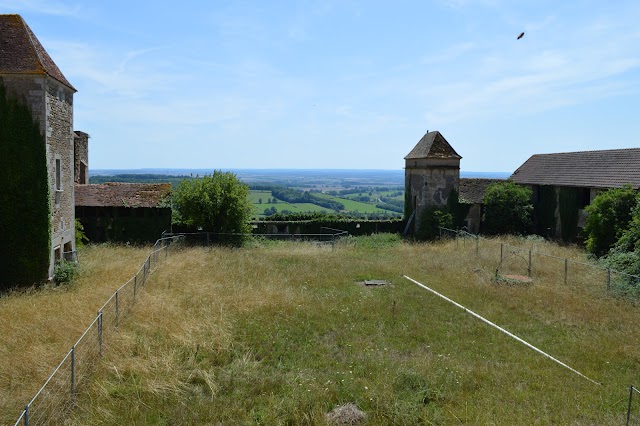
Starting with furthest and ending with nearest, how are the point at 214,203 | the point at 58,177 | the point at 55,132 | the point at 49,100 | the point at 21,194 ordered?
the point at 214,203, the point at 58,177, the point at 55,132, the point at 49,100, the point at 21,194

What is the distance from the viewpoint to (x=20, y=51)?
679 inches

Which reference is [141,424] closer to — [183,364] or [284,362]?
[183,364]

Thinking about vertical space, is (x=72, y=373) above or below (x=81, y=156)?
below

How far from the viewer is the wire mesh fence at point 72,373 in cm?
797

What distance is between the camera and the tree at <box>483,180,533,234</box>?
1316 inches

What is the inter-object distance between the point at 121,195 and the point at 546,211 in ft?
92.8

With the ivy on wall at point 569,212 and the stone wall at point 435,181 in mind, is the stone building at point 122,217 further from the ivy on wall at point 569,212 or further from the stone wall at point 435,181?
the ivy on wall at point 569,212

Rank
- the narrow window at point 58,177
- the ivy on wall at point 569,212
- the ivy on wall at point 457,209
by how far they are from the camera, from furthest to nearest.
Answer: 1. the ivy on wall at point 457,209
2. the ivy on wall at point 569,212
3. the narrow window at point 58,177

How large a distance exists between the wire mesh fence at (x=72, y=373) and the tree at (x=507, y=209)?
26.4 metres

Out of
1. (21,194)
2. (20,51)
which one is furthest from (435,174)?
(20,51)

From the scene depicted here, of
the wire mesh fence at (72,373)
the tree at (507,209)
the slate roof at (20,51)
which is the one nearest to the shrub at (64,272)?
the wire mesh fence at (72,373)

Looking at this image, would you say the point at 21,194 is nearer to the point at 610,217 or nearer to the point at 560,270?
the point at 560,270

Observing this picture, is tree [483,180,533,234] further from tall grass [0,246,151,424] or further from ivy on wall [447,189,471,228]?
tall grass [0,246,151,424]

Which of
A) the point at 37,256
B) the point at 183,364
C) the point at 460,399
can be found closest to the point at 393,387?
the point at 460,399
